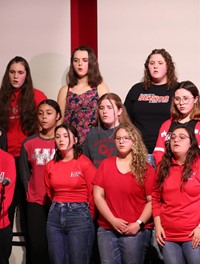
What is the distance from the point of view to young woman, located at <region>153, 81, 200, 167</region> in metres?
4.31

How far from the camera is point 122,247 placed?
13.0ft

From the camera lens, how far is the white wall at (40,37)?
5.57 m

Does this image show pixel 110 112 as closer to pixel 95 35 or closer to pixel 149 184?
pixel 149 184

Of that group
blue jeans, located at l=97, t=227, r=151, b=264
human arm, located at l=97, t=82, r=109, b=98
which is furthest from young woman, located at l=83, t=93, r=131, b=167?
blue jeans, located at l=97, t=227, r=151, b=264

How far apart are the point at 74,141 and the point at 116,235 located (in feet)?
2.65

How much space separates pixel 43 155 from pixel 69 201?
600 millimetres

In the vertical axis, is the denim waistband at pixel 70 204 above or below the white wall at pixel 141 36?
below

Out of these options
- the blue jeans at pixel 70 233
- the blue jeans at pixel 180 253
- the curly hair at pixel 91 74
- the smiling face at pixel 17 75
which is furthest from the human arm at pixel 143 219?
the smiling face at pixel 17 75

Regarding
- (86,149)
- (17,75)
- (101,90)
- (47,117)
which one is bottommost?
(86,149)

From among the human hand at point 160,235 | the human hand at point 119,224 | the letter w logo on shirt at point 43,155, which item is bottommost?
the human hand at point 160,235

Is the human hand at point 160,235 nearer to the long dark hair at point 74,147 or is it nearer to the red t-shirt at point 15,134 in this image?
the long dark hair at point 74,147

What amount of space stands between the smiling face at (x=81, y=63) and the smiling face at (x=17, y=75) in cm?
52

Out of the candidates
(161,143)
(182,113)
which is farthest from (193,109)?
(161,143)

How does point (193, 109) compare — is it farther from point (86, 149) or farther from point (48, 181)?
point (48, 181)
